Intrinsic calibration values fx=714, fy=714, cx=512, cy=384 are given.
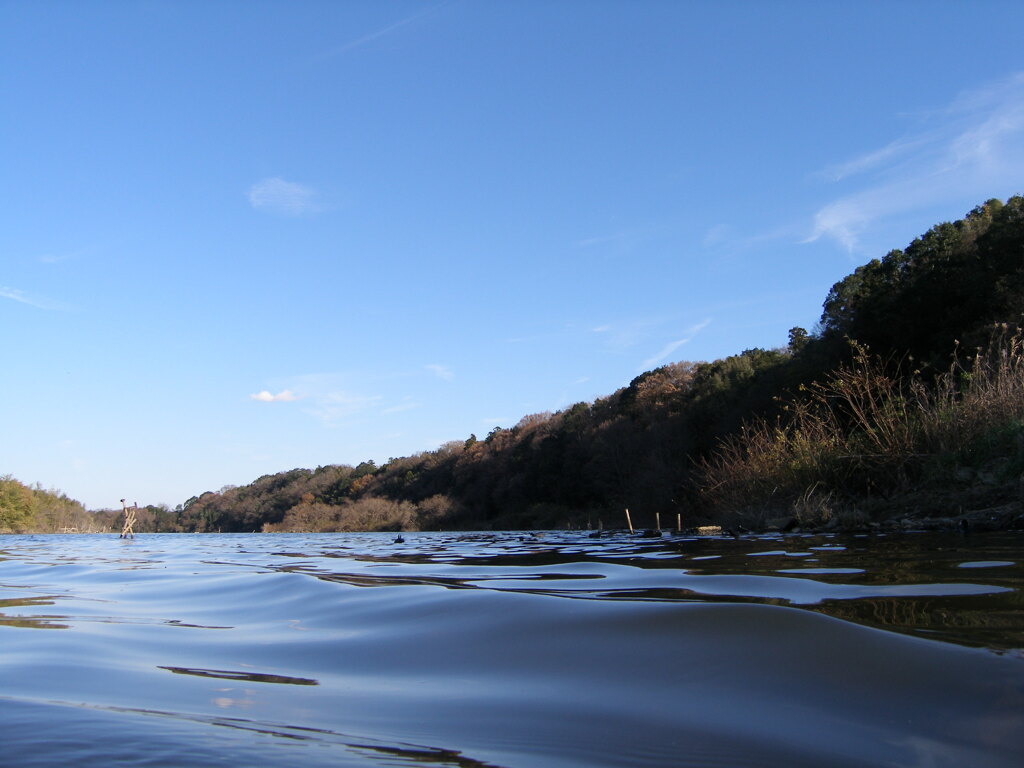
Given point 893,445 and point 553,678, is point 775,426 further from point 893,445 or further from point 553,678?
point 553,678

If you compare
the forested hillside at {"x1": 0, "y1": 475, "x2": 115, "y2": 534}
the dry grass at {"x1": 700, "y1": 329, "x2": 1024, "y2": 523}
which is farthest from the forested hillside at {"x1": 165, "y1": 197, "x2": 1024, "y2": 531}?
the forested hillside at {"x1": 0, "y1": 475, "x2": 115, "y2": 534}

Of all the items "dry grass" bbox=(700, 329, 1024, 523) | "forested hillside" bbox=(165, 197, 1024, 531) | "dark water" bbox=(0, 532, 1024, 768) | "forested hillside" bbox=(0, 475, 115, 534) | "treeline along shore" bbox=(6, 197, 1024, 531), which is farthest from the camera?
"forested hillside" bbox=(0, 475, 115, 534)

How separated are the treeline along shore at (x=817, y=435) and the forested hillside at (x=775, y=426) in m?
0.09

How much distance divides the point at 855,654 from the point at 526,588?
3375mm

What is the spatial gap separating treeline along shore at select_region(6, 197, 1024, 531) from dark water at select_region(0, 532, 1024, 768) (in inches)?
317

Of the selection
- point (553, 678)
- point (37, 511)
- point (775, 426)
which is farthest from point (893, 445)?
point (37, 511)

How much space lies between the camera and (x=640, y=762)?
5.50 feet

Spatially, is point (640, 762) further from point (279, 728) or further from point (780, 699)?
point (279, 728)

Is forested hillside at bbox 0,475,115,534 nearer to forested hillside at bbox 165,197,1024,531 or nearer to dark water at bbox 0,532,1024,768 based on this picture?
forested hillside at bbox 165,197,1024,531

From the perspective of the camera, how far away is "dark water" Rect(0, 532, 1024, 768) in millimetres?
1746

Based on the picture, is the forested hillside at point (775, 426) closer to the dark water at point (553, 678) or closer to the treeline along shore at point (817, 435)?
the treeline along shore at point (817, 435)

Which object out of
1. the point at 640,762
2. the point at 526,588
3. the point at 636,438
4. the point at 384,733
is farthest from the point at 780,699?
the point at 636,438

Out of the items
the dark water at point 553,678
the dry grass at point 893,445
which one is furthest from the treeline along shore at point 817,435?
the dark water at point 553,678

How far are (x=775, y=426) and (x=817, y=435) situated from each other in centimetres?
526
